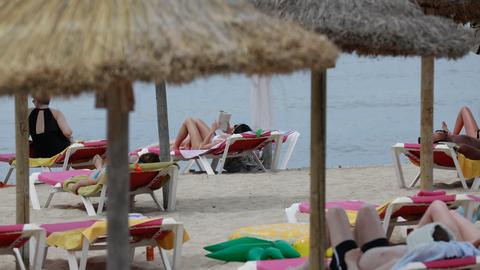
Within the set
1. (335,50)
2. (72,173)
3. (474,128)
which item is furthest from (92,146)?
(335,50)

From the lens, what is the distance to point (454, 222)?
580 cm

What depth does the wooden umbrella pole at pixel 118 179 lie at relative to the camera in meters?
3.42

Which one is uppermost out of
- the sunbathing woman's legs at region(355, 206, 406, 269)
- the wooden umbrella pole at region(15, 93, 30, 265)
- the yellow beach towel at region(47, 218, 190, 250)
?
the wooden umbrella pole at region(15, 93, 30, 265)

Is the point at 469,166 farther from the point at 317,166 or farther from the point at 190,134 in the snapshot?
the point at 317,166

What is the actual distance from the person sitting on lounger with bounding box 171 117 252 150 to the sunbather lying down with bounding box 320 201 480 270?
723cm

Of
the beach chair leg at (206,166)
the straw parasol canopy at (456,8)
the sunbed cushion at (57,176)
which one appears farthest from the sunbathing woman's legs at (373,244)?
the beach chair leg at (206,166)

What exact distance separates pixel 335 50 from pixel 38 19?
3.34 ft

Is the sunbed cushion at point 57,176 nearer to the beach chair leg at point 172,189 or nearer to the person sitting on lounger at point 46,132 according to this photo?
the beach chair leg at point 172,189

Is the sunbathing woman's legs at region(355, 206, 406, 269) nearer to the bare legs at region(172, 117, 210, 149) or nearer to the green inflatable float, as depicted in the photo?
the green inflatable float

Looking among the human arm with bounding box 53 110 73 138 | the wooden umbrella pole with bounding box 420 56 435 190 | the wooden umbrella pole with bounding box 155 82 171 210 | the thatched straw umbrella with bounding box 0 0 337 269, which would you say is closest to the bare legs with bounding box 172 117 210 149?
the human arm with bounding box 53 110 73 138

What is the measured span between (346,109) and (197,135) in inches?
489

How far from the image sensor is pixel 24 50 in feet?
10.4

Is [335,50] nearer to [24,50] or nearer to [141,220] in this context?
[24,50]

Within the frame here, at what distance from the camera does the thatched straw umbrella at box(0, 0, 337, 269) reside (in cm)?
310
